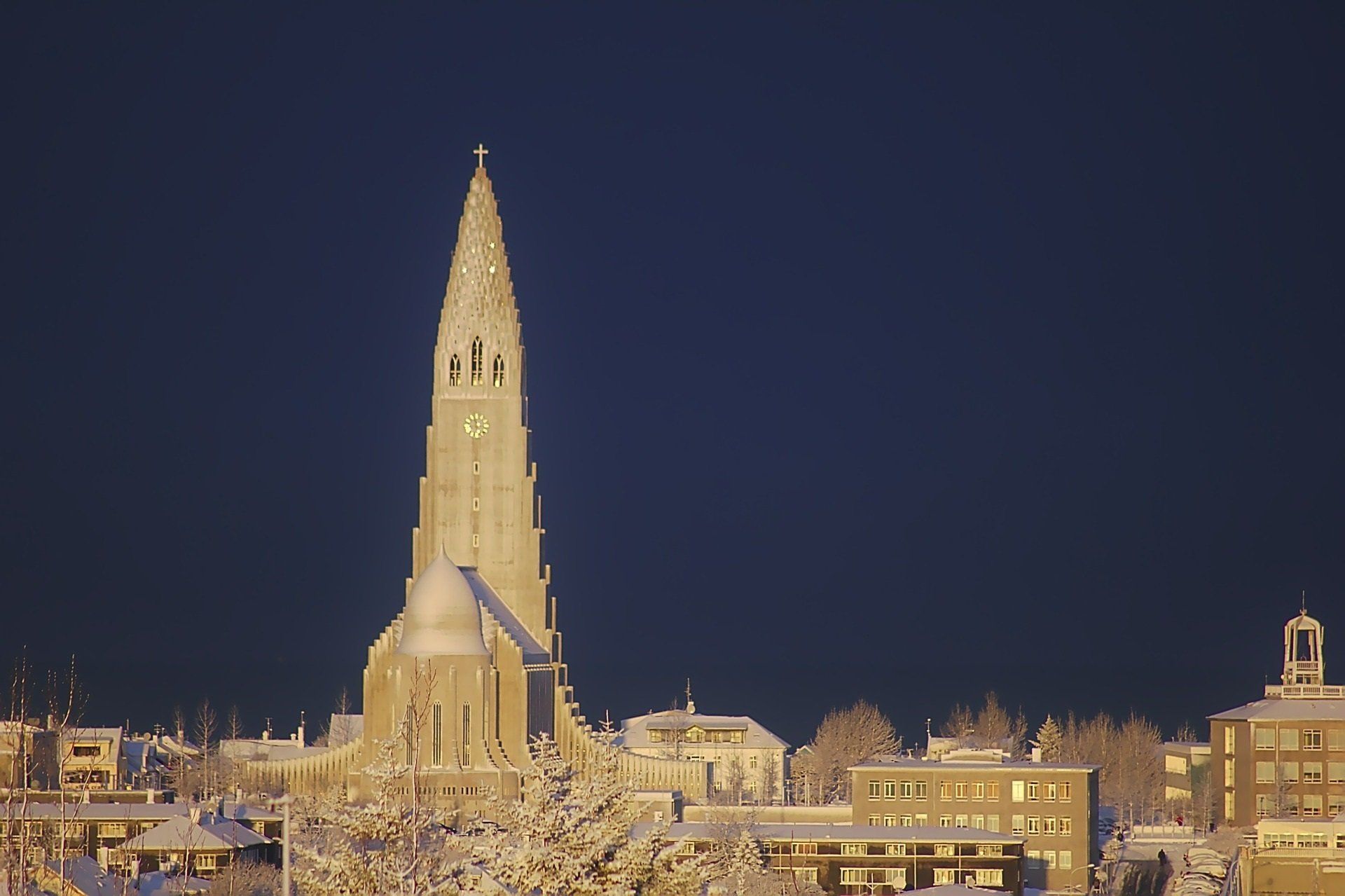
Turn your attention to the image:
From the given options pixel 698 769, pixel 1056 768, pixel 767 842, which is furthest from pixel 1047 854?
pixel 698 769

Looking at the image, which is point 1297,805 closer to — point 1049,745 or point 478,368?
point 1049,745

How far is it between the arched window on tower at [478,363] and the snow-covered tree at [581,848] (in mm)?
105571

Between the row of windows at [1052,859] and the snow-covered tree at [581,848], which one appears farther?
the row of windows at [1052,859]

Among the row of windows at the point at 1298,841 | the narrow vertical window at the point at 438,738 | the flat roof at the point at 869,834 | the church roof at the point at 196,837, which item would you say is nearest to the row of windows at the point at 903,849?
the flat roof at the point at 869,834

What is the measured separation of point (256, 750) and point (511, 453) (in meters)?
21.1

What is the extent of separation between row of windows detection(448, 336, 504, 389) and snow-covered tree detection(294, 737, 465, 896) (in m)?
102

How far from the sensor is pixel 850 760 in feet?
453

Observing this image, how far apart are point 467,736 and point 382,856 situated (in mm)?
79512

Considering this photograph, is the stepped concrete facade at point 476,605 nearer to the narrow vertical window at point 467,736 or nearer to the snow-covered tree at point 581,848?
the narrow vertical window at point 467,736

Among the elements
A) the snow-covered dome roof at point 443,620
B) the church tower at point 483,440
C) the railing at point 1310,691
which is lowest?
the railing at point 1310,691

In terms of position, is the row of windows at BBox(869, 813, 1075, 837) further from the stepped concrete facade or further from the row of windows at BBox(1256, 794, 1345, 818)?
the stepped concrete facade

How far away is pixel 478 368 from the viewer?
14062cm

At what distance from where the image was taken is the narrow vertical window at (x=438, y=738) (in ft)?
376

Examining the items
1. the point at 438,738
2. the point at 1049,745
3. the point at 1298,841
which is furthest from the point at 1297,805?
the point at 438,738
